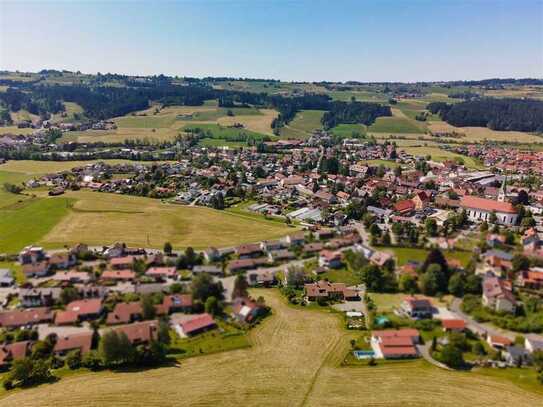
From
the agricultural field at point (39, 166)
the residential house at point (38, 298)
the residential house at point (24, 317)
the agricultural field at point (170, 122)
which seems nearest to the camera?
the residential house at point (24, 317)

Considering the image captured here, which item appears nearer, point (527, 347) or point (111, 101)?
point (527, 347)

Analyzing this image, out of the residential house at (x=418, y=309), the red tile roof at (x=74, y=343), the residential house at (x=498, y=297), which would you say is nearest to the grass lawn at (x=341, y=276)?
the residential house at (x=418, y=309)

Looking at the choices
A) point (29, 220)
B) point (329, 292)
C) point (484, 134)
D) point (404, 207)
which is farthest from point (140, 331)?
point (484, 134)

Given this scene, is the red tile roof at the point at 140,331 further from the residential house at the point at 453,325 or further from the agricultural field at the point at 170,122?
the agricultural field at the point at 170,122

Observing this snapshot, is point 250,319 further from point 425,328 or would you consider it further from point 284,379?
point 425,328

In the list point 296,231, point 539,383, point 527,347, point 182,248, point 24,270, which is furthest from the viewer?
point 296,231

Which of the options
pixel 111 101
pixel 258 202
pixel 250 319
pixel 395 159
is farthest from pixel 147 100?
pixel 250 319
